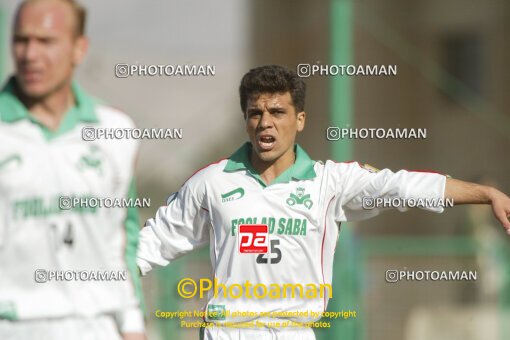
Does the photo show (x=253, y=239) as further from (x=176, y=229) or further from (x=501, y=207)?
(x=501, y=207)

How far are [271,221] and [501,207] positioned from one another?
0.89m

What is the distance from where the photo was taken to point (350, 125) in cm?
683

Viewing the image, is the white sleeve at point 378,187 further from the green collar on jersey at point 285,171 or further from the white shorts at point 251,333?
the white shorts at point 251,333

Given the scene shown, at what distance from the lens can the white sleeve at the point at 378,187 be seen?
430cm

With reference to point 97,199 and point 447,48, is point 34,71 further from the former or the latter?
point 447,48

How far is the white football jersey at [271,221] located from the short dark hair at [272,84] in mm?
225

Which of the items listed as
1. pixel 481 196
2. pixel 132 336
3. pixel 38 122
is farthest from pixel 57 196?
pixel 481 196

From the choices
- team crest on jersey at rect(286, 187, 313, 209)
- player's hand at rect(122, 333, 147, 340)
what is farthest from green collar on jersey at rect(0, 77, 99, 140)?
team crest on jersey at rect(286, 187, 313, 209)

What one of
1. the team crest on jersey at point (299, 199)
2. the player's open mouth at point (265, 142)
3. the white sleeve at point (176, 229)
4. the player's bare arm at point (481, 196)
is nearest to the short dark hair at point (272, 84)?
the player's open mouth at point (265, 142)

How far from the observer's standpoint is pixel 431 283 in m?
7.64

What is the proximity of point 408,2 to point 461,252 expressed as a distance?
418 centimetres

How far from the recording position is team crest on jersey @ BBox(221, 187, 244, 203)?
4.36 m

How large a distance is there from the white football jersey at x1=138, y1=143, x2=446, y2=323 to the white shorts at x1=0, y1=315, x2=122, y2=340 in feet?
2.76

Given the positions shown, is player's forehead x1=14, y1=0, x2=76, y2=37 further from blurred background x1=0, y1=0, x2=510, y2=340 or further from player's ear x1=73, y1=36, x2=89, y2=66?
blurred background x1=0, y1=0, x2=510, y2=340
